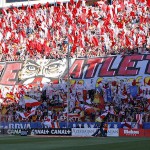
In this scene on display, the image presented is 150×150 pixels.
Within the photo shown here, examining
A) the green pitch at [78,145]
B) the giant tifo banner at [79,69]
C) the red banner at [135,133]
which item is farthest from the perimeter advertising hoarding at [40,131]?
the green pitch at [78,145]

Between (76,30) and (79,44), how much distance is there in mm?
2288

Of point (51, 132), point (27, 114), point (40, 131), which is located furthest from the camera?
point (27, 114)

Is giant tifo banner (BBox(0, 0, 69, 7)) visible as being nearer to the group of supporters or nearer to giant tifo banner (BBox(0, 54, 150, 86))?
giant tifo banner (BBox(0, 54, 150, 86))

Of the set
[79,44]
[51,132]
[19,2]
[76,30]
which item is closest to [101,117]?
[51,132]

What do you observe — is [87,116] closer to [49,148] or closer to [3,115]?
[3,115]

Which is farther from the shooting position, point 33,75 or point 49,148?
point 33,75

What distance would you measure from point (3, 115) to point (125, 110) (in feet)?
40.2

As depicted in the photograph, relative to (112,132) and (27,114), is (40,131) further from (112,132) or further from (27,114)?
(112,132)

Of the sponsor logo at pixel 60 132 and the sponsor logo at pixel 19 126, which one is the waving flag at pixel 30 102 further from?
the sponsor logo at pixel 60 132

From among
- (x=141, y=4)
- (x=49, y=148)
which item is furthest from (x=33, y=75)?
(x=49, y=148)

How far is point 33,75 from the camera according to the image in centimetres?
4459

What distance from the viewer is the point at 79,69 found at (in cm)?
4281

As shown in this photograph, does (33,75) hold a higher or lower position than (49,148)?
higher

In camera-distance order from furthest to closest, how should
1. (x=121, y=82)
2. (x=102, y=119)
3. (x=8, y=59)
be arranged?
(x=8, y=59) → (x=121, y=82) → (x=102, y=119)
